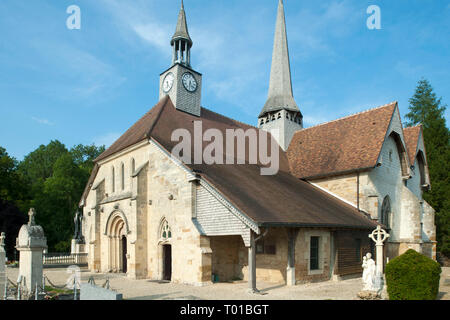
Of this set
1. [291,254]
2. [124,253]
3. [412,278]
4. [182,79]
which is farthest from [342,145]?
[124,253]

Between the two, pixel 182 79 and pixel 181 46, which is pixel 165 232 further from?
pixel 181 46

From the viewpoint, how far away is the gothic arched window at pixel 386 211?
2212 centimetres

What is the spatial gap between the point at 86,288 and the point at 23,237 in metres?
4.73

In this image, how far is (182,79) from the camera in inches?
917

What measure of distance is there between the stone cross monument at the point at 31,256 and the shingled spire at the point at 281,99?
1931 cm

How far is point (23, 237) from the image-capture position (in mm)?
12195

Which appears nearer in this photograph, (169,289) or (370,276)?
(370,276)

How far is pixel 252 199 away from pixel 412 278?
647cm

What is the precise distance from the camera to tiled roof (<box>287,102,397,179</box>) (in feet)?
70.2

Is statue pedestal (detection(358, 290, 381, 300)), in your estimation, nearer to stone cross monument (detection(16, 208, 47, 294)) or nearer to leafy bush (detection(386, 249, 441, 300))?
leafy bush (detection(386, 249, 441, 300))

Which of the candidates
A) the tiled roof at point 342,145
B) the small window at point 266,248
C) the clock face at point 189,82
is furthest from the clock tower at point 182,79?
the small window at point 266,248

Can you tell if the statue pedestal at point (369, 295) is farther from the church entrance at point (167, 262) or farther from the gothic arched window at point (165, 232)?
the church entrance at point (167, 262)
